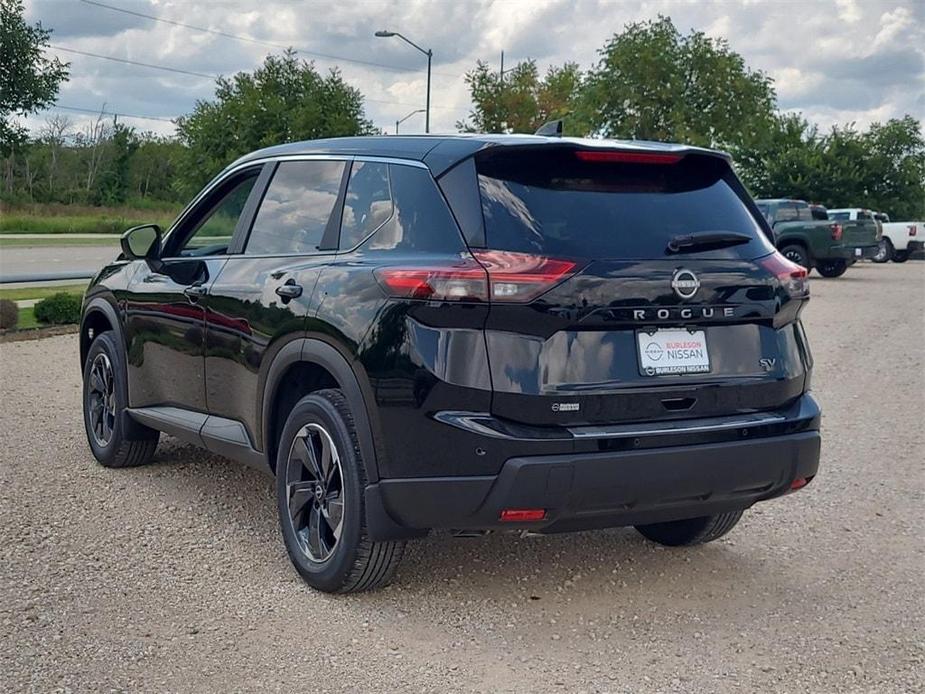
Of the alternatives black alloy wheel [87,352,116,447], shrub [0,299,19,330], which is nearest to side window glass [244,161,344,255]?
black alloy wheel [87,352,116,447]

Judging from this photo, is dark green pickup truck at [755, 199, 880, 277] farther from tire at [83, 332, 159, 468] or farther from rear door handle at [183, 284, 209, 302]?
rear door handle at [183, 284, 209, 302]

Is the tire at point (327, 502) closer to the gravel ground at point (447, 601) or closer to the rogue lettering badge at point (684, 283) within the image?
the gravel ground at point (447, 601)

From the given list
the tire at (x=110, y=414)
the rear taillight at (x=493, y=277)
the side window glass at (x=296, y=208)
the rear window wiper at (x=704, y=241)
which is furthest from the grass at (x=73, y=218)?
the rear taillight at (x=493, y=277)

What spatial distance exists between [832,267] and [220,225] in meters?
25.2

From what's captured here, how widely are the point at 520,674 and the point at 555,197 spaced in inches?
66.7

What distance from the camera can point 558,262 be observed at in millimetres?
4055

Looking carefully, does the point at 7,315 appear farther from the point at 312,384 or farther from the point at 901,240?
the point at 901,240

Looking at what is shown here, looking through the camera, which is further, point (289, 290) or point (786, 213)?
point (786, 213)

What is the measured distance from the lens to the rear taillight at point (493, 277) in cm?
399

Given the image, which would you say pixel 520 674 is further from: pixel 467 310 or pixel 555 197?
pixel 555 197

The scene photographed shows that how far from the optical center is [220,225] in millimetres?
5863

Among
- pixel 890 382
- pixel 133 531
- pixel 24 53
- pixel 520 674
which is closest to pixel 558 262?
pixel 520 674

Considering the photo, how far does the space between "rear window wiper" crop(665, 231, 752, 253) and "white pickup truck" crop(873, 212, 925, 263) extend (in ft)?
117

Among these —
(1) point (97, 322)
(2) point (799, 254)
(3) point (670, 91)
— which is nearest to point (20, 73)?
(1) point (97, 322)
